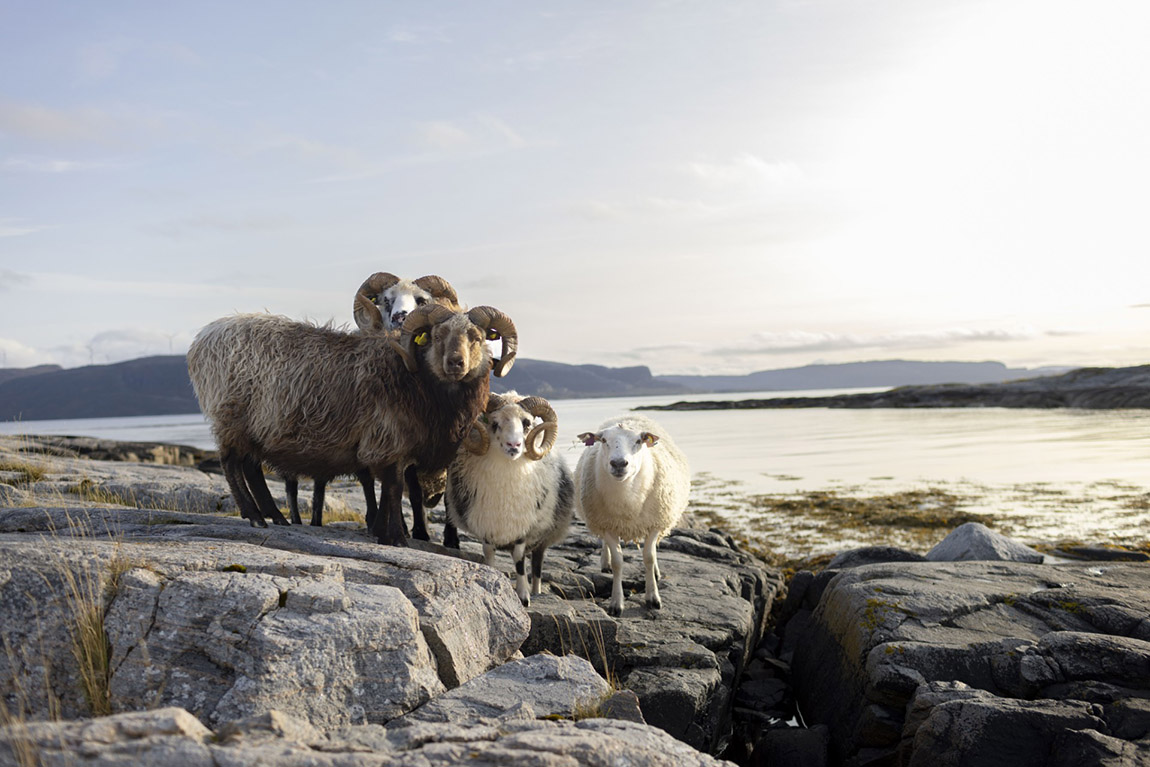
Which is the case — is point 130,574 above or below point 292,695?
above

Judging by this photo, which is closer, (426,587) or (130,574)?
(130,574)

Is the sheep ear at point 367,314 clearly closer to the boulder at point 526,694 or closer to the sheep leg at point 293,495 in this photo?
the sheep leg at point 293,495

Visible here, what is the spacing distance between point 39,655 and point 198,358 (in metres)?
4.91

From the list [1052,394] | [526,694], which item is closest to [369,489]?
[526,694]

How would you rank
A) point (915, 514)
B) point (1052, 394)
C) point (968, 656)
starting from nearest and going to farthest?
1. point (968, 656)
2. point (915, 514)
3. point (1052, 394)

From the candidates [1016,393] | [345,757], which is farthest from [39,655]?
[1016,393]

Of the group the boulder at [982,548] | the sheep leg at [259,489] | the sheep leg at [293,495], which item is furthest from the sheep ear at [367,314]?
the boulder at [982,548]

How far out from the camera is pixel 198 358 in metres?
8.84

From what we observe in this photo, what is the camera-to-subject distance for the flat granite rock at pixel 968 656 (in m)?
5.75

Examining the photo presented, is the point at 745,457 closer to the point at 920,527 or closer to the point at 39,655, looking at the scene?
the point at 920,527

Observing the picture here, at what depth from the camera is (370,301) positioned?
9.32 meters

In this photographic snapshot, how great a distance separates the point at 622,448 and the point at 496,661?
3367mm

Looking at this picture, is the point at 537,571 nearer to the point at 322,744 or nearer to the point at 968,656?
the point at 968,656

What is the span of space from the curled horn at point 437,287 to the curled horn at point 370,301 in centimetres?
38
